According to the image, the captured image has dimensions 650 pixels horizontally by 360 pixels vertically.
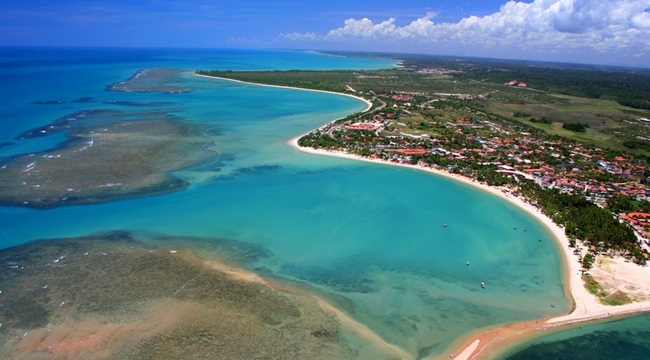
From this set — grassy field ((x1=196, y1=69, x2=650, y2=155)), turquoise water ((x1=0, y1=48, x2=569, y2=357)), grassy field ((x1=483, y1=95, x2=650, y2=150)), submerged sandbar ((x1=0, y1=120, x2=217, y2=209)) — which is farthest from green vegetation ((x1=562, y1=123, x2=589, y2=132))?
submerged sandbar ((x1=0, y1=120, x2=217, y2=209))

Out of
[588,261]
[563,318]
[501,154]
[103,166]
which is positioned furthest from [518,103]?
[103,166]

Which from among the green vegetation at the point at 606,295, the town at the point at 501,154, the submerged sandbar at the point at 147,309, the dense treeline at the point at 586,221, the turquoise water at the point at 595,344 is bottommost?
the turquoise water at the point at 595,344

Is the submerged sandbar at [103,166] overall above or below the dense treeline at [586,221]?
above

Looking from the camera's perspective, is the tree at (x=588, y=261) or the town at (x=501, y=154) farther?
the town at (x=501, y=154)

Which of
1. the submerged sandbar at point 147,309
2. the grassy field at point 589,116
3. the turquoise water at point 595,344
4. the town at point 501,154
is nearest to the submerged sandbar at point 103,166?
the submerged sandbar at point 147,309

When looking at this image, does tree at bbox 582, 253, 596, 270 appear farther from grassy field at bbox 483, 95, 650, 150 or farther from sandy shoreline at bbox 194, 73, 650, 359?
grassy field at bbox 483, 95, 650, 150

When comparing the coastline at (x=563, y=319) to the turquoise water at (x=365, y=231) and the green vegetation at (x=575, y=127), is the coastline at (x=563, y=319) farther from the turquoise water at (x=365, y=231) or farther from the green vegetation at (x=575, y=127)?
the green vegetation at (x=575, y=127)

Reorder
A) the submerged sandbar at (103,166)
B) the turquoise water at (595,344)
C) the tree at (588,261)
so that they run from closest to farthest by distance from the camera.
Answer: the turquoise water at (595,344), the tree at (588,261), the submerged sandbar at (103,166)
